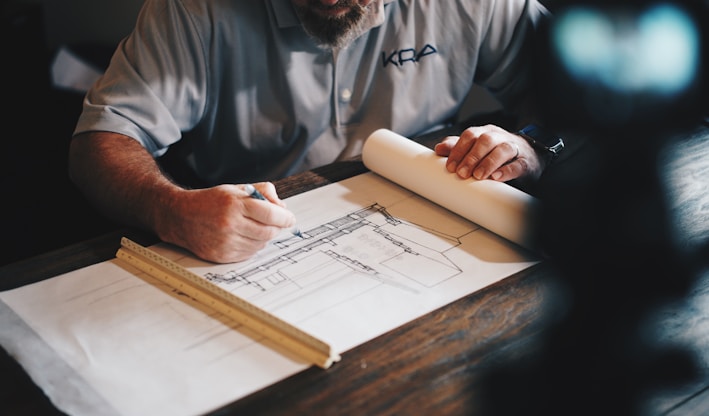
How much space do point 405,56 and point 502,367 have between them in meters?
0.95

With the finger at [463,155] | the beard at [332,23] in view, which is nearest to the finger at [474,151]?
the finger at [463,155]

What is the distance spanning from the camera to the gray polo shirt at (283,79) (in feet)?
4.30

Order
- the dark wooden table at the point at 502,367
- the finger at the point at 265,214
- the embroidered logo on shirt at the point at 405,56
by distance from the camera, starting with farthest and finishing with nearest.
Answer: the embroidered logo on shirt at the point at 405,56
the finger at the point at 265,214
the dark wooden table at the point at 502,367

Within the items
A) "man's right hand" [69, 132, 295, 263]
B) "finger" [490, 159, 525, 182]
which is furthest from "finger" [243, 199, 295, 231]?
"finger" [490, 159, 525, 182]

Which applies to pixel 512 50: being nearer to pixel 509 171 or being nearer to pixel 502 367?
pixel 509 171

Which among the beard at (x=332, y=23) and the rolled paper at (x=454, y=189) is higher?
the beard at (x=332, y=23)

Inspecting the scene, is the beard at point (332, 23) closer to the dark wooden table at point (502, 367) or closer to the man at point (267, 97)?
the man at point (267, 97)

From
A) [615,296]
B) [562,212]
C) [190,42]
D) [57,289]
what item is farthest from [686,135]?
[57,289]

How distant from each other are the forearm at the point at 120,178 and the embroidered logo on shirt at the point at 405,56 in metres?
0.61

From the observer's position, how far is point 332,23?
1.33 meters

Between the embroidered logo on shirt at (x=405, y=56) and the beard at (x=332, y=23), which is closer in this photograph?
the beard at (x=332, y=23)

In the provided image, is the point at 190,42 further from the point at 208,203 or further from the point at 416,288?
the point at 416,288

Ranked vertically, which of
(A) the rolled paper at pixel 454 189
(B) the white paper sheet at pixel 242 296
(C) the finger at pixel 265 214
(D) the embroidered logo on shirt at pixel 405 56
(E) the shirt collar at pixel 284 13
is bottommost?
(B) the white paper sheet at pixel 242 296

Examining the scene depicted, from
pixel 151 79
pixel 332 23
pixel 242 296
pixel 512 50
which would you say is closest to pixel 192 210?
pixel 242 296
